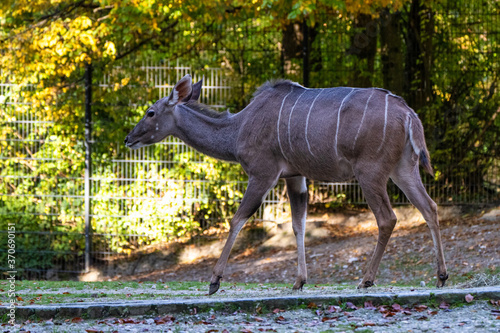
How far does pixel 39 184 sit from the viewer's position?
1259cm

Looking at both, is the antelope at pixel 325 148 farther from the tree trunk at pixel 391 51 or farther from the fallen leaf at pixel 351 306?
the tree trunk at pixel 391 51

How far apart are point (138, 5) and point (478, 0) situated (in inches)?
234

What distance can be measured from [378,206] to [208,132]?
196cm

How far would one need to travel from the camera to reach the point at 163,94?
12.1 metres

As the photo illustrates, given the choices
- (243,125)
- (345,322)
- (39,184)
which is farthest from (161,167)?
(345,322)

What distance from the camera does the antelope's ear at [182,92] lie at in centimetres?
718

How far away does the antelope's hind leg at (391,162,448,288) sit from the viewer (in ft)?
19.9

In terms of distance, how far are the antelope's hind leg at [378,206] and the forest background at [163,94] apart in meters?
6.05

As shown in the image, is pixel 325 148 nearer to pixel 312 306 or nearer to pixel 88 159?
pixel 312 306

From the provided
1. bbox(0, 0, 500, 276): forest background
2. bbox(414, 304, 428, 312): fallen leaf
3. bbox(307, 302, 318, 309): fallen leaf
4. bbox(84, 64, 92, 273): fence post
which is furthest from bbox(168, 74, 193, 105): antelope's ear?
bbox(84, 64, 92, 273): fence post

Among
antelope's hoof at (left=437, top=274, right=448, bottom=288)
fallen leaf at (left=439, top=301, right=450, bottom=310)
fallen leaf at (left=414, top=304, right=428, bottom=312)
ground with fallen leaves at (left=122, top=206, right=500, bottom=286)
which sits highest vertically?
fallen leaf at (left=439, top=301, right=450, bottom=310)

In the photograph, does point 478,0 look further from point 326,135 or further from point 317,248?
point 326,135

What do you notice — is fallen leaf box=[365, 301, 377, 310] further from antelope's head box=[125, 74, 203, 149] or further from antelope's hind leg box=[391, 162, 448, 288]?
antelope's head box=[125, 74, 203, 149]

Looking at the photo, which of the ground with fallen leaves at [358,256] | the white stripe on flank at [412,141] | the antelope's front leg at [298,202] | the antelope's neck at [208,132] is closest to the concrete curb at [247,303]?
the white stripe on flank at [412,141]
